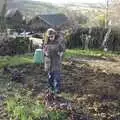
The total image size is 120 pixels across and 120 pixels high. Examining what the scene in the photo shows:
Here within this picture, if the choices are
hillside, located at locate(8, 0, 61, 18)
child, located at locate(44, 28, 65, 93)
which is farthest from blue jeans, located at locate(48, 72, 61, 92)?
hillside, located at locate(8, 0, 61, 18)

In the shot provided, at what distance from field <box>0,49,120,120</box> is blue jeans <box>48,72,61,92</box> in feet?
0.91

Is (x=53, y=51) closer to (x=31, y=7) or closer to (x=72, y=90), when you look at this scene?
(x=72, y=90)

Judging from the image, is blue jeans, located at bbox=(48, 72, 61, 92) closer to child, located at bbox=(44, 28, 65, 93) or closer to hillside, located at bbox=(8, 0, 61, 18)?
child, located at bbox=(44, 28, 65, 93)

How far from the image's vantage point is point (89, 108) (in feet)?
35.3

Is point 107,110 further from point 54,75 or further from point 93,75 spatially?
point 93,75

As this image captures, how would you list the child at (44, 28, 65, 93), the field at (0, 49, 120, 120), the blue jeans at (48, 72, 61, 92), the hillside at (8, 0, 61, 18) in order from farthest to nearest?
the hillside at (8, 0, 61, 18) < the blue jeans at (48, 72, 61, 92) < the child at (44, 28, 65, 93) < the field at (0, 49, 120, 120)

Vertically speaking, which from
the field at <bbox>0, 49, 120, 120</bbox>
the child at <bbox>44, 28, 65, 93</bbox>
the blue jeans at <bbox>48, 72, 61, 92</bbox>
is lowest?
the field at <bbox>0, 49, 120, 120</bbox>

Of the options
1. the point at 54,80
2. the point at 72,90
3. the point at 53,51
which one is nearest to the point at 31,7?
the point at 72,90

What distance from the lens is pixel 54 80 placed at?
12305 mm

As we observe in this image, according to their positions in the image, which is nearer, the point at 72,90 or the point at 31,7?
the point at 72,90

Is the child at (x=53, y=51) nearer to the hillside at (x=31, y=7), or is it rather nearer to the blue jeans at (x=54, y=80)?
the blue jeans at (x=54, y=80)

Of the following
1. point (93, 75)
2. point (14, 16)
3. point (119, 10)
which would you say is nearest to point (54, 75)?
point (93, 75)

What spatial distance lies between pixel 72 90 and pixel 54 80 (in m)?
0.91

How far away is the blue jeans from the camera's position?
12.2m
